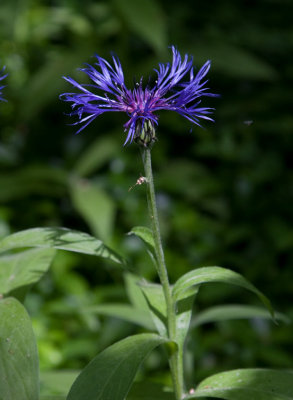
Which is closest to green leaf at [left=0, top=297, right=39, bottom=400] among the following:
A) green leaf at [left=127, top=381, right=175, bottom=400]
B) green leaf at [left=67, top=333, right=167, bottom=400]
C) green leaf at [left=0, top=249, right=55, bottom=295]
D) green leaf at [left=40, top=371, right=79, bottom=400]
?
green leaf at [left=67, top=333, right=167, bottom=400]

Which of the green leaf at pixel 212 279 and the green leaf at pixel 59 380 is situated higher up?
the green leaf at pixel 212 279

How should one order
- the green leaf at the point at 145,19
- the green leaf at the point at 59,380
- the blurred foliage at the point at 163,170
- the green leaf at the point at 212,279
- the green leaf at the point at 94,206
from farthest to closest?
the green leaf at the point at 145,19
the green leaf at the point at 94,206
the blurred foliage at the point at 163,170
the green leaf at the point at 59,380
the green leaf at the point at 212,279

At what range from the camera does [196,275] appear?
1017 millimetres

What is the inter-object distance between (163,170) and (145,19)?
2.45 ft

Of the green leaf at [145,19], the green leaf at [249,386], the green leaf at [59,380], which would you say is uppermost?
the green leaf at [145,19]

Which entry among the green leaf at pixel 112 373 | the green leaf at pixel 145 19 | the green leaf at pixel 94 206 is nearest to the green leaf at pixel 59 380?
the green leaf at pixel 112 373

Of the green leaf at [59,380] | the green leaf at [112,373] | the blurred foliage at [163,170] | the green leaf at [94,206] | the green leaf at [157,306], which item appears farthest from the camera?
the green leaf at [94,206]

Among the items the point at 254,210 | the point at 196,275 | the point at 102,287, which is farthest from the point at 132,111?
the point at 254,210

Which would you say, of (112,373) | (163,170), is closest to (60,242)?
(112,373)

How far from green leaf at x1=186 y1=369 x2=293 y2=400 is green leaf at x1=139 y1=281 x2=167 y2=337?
0.12 m

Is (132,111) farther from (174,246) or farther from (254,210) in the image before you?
(254,210)

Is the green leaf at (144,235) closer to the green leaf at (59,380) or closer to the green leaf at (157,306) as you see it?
the green leaf at (157,306)

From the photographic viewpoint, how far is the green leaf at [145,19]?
8.95ft

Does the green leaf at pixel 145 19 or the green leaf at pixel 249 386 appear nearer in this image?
the green leaf at pixel 249 386
